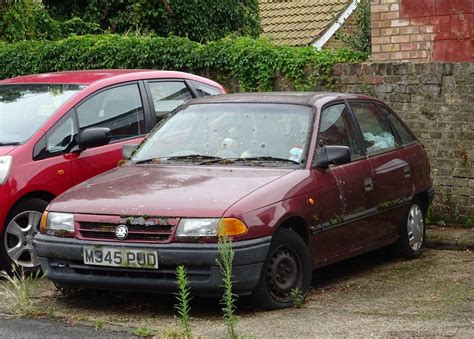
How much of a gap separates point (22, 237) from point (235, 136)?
2048 mm

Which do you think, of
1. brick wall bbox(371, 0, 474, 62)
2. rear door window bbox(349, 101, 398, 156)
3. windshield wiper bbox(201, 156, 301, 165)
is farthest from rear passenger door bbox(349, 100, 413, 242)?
brick wall bbox(371, 0, 474, 62)

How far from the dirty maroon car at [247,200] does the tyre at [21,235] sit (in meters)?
0.88

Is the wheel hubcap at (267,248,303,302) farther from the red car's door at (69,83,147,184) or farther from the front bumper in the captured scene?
the red car's door at (69,83,147,184)

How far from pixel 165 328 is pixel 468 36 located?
6.64 meters

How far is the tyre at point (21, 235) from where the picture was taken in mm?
8680

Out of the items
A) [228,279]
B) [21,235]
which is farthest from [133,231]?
[21,235]

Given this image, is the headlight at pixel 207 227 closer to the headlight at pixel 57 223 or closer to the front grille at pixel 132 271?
the front grille at pixel 132 271

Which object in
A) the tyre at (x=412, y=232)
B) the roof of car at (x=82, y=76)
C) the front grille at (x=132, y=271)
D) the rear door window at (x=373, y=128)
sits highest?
the roof of car at (x=82, y=76)

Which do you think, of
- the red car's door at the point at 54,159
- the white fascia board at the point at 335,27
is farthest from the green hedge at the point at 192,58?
the white fascia board at the point at 335,27

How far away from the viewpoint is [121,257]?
7.21 metres

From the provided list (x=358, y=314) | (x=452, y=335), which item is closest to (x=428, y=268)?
(x=358, y=314)

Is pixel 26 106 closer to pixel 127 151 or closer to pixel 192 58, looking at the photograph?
pixel 127 151

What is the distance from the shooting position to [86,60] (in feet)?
46.9

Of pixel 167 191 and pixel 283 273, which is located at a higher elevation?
pixel 167 191
